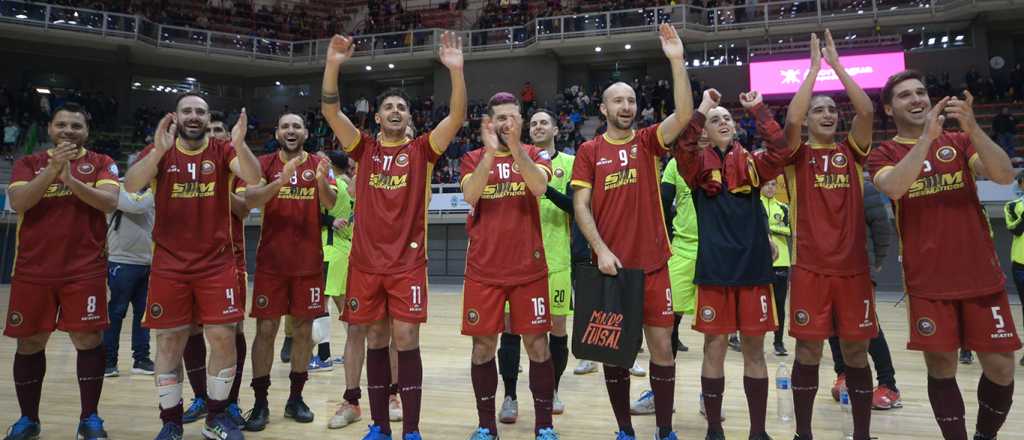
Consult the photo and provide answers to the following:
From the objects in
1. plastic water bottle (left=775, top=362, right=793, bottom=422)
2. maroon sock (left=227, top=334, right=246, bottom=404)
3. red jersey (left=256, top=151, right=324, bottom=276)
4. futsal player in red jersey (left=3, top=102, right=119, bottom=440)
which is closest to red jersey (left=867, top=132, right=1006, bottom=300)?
plastic water bottle (left=775, top=362, right=793, bottom=422)

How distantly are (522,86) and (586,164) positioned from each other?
19529mm

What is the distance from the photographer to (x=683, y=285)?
15.4 feet

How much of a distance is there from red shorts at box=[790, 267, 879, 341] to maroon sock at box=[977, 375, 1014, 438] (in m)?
0.55

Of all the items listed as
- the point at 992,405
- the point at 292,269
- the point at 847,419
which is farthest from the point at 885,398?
the point at 292,269

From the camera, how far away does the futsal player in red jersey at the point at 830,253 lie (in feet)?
10.7

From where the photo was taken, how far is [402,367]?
138 inches

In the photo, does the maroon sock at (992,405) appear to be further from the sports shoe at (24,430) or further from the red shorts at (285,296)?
the sports shoe at (24,430)

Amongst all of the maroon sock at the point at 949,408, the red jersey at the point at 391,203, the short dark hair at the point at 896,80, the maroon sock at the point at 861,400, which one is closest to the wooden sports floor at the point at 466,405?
the maroon sock at the point at 861,400

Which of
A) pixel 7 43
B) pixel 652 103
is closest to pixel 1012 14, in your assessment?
pixel 652 103

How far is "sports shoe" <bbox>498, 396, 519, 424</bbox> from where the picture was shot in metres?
4.12

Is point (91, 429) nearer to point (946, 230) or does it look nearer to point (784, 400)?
point (784, 400)

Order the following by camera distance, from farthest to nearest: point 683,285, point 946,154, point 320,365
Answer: point 320,365
point 683,285
point 946,154

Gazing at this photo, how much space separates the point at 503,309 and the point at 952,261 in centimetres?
230

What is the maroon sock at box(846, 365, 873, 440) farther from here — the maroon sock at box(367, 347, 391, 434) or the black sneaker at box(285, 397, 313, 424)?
the black sneaker at box(285, 397, 313, 424)
